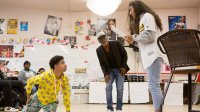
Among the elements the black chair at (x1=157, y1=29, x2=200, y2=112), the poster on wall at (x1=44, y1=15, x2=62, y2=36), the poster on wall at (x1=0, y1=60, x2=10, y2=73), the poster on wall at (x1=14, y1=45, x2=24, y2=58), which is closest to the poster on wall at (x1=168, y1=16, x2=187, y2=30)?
the poster on wall at (x1=44, y1=15, x2=62, y2=36)

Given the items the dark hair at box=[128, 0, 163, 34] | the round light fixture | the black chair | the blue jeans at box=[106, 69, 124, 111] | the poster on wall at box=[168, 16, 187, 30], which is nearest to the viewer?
the black chair

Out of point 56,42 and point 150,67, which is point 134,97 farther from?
point 150,67

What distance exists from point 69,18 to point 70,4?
2.36 feet

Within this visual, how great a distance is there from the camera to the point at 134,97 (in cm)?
686

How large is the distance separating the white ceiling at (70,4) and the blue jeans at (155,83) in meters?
4.72

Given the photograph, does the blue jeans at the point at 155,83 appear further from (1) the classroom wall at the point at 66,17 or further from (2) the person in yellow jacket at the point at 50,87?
(1) the classroom wall at the point at 66,17

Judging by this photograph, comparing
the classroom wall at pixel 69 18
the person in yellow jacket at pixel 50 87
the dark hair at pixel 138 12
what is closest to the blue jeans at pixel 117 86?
the person in yellow jacket at pixel 50 87

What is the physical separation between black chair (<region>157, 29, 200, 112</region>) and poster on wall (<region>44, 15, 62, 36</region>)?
5938mm

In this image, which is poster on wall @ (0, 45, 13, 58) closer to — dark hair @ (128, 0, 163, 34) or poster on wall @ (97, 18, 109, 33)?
poster on wall @ (97, 18, 109, 33)

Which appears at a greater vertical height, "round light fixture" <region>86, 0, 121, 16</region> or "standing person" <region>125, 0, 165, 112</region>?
"round light fixture" <region>86, 0, 121, 16</region>

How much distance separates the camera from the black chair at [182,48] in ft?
6.31

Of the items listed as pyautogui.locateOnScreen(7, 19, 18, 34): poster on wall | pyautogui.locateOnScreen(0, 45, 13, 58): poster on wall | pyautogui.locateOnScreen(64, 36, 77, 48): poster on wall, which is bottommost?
pyautogui.locateOnScreen(0, 45, 13, 58): poster on wall

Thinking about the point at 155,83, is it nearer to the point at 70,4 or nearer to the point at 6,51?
the point at 70,4

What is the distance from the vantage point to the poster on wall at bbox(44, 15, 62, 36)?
25.4ft
